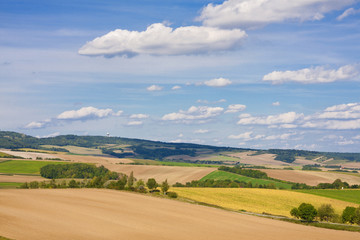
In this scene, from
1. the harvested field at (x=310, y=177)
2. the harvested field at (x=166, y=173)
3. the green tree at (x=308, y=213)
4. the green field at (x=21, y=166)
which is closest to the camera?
the green tree at (x=308, y=213)

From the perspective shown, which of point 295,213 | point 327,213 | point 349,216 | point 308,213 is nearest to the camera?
point 349,216

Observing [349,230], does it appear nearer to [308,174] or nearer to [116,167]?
[308,174]

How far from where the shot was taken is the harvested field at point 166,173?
167250mm

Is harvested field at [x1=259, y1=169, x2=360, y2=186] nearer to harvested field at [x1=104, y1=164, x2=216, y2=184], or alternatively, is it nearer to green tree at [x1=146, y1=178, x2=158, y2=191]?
harvested field at [x1=104, y1=164, x2=216, y2=184]

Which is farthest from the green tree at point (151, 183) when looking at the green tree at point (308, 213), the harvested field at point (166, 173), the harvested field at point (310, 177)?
the harvested field at point (310, 177)

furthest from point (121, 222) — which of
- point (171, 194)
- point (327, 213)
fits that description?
point (171, 194)

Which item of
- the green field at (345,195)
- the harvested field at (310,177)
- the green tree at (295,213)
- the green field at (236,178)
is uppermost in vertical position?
the harvested field at (310,177)

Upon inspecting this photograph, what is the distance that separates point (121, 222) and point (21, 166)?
137984mm

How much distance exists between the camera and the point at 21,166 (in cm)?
18362

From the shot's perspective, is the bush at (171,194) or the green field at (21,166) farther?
the green field at (21,166)

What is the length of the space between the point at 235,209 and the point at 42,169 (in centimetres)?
10251

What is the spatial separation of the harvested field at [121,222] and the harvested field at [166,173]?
266 ft

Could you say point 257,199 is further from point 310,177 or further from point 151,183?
point 310,177

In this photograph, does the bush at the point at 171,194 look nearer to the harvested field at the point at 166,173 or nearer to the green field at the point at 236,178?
the harvested field at the point at 166,173
